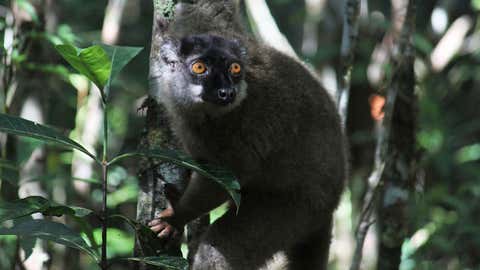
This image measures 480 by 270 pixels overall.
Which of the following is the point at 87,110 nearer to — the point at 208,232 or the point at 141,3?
the point at 208,232

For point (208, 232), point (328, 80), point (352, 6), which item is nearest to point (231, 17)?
point (352, 6)

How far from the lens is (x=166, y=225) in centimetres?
411

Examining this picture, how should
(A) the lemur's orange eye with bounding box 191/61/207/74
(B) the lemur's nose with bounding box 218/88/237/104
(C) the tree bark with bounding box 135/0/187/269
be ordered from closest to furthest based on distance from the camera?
(C) the tree bark with bounding box 135/0/187/269 → (B) the lemur's nose with bounding box 218/88/237/104 → (A) the lemur's orange eye with bounding box 191/61/207/74

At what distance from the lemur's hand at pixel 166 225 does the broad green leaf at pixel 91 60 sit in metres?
1.14

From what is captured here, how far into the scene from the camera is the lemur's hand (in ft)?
13.1

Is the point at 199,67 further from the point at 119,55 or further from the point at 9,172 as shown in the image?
the point at 9,172

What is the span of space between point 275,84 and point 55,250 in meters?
3.50

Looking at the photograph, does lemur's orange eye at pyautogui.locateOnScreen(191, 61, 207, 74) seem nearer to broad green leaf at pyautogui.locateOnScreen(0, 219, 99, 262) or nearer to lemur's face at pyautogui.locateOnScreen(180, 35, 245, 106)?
lemur's face at pyautogui.locateOnScreen(180, 35, 245, 106)

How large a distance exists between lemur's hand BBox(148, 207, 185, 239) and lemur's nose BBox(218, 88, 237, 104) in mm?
883

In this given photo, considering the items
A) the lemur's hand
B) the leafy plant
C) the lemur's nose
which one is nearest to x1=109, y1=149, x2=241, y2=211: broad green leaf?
the leafy plant

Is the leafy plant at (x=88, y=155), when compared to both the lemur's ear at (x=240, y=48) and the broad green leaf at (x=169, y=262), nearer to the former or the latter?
the broad green leaf at (x=169, y=262)

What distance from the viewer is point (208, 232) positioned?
4.57 meters

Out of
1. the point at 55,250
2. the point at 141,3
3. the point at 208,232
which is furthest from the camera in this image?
the point at 141,3

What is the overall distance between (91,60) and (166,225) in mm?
1395
